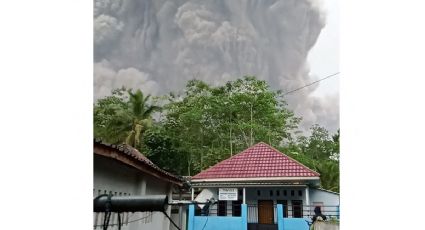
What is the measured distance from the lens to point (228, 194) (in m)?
3.16

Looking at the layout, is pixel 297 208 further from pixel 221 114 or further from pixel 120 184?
pixel 120 184

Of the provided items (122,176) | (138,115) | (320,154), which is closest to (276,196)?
(320,154)

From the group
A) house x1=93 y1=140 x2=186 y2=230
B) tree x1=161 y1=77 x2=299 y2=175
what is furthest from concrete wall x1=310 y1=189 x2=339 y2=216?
house x1=93 y1=140 x2=186 y2=230

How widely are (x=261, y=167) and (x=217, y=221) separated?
59 centimetres

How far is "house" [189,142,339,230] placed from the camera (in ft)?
9.93

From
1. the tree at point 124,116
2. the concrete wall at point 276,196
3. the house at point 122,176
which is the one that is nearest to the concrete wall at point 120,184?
the house at point 122,176

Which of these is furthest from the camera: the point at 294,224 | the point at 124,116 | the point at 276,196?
the point at 276,196

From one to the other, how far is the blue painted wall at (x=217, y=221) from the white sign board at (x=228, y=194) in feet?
0.50

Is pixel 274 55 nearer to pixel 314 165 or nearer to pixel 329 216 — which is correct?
pixel 329 216

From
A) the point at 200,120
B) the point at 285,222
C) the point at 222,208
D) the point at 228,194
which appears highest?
the point at 200,120

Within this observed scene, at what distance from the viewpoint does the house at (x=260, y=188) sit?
303cm

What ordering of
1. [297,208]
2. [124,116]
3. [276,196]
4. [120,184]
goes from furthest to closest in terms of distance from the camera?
[276,196]
[297,208]
[124,116]
[120,184]
